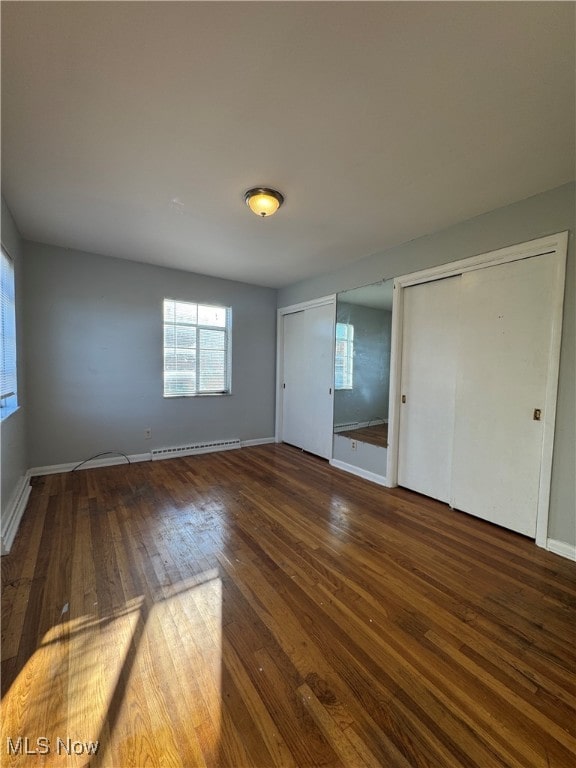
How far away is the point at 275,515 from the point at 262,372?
2.81m

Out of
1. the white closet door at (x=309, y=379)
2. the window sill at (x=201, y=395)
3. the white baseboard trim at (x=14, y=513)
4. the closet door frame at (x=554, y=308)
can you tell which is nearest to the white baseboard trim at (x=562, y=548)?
the closet door frame at (x=554, y=308)

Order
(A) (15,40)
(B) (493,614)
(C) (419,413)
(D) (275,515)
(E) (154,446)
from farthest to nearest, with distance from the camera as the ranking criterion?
1. (E) (154,446)
2. (C) (419,413)
3. (D) (275,515)
4. (B) (493,614)
5. (A) (15,40)

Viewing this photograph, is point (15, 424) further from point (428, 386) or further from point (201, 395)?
point (428, 386)

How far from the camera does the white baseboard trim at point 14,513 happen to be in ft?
7.05

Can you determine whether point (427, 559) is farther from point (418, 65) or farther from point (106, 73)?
point (106, 73)

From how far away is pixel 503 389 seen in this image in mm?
2518

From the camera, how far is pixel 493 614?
5.44 ft

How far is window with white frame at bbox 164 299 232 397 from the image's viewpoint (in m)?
4.32

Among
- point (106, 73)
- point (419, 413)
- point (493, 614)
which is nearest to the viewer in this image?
point (106, 73)

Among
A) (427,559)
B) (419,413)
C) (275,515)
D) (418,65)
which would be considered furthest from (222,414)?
(418,65)

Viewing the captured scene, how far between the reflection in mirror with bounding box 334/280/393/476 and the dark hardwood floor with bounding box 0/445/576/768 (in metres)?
1.14

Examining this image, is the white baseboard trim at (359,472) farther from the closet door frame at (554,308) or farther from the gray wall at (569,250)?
the gray wall at (569,250)

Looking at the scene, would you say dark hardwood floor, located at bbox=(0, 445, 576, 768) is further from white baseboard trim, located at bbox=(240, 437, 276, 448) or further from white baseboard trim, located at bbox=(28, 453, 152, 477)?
white baseboard trim, located at bbox=(240, 437, 276, 448)

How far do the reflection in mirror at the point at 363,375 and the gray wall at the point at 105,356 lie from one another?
1.70 meters
